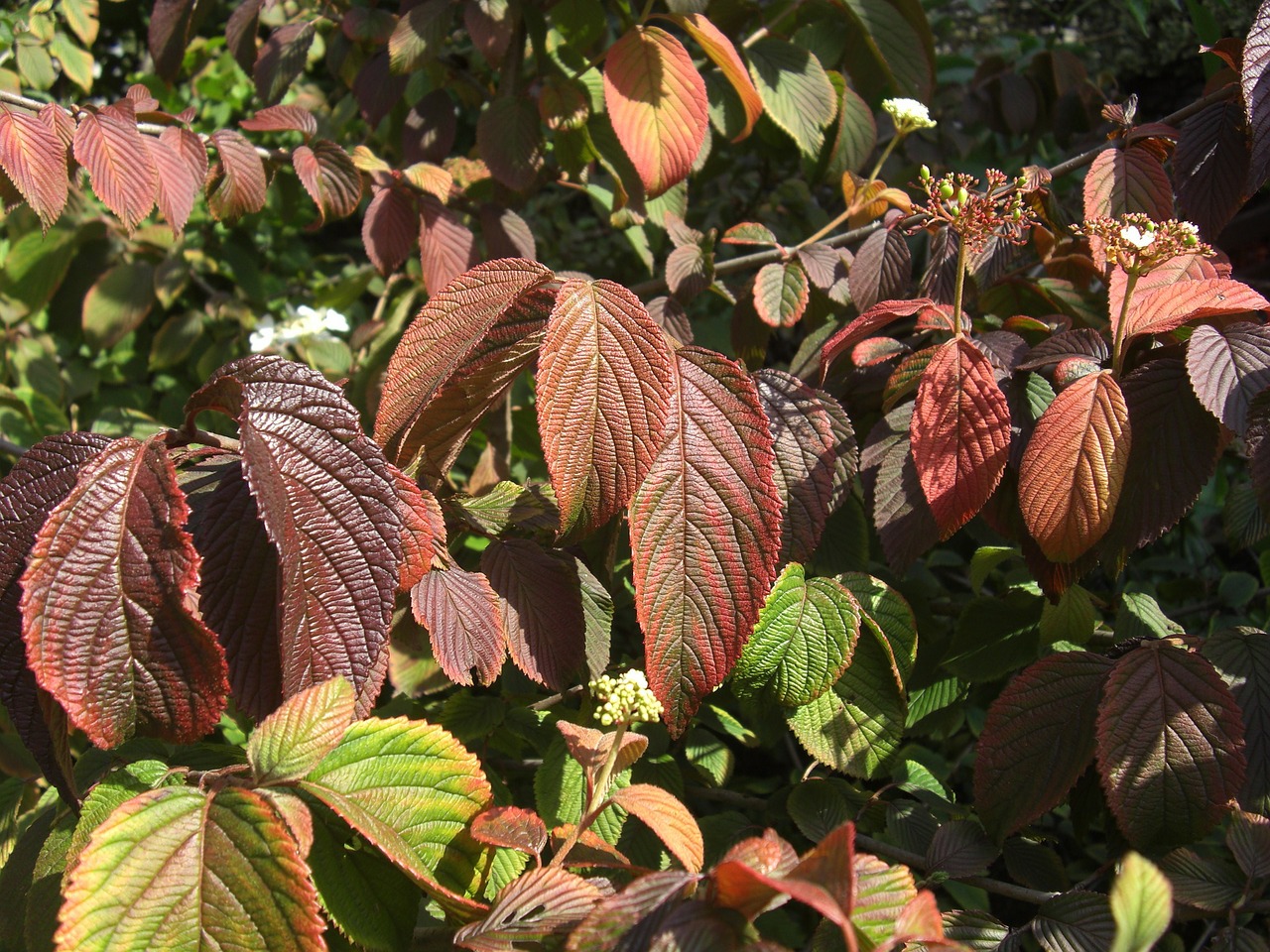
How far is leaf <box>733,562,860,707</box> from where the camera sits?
0.96 meters

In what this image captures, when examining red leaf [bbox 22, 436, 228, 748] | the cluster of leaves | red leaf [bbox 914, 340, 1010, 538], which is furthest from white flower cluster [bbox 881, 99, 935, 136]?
red leaf [bbox 22, 436, 228, 748]

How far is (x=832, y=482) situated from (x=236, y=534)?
1.77ft

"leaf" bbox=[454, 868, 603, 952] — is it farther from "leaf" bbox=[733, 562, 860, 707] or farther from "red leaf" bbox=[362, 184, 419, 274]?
"red leaf" bbox=[362, 184, 419, 274]

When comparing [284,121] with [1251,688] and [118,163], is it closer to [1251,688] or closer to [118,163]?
[118,163]

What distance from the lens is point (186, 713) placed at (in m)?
0.68

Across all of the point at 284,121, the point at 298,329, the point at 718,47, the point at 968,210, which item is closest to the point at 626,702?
the point at 968,210

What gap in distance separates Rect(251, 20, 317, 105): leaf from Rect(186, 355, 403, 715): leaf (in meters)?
1.23

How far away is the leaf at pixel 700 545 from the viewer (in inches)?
31.0

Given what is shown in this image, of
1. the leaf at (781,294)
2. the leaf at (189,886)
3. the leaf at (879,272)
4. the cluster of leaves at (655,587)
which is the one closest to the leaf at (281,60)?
the cluster of leaves at (655,587)

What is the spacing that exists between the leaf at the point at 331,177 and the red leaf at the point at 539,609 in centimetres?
68

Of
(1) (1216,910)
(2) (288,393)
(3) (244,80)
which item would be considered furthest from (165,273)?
(1) (1216,910)

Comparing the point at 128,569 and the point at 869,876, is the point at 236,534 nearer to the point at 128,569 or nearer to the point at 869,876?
the point at 128,569

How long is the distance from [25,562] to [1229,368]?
0.96 metres

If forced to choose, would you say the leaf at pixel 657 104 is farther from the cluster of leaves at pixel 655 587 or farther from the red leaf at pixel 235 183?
the red leaf at pixel 235 183
